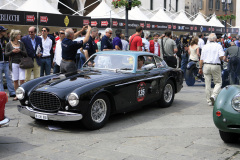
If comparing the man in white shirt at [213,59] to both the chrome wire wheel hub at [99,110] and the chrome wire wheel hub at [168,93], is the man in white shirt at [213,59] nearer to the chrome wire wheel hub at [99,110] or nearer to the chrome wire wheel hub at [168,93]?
the chrome wire wheel hub at [168,93]

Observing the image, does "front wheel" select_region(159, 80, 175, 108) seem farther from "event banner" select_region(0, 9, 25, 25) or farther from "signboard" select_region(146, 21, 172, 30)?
"signboard" select_region(146, 21, 172, 30)

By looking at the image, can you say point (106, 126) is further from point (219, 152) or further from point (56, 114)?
point (219, 152)

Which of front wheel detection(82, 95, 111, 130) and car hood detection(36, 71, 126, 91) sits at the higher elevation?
car hood detection(36, 71, 126, 91)

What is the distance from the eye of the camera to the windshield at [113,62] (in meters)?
7.47

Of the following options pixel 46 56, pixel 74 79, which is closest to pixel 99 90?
pixel 74 79

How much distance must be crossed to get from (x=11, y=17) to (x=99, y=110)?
34.8ft

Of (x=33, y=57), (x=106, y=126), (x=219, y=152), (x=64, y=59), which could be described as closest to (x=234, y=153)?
(x=219, y=152)

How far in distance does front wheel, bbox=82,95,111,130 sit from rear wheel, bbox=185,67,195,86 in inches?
274

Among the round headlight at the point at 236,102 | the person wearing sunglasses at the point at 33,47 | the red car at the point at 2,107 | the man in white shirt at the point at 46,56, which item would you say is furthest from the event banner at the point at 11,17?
the round headlight at the point at 236,102

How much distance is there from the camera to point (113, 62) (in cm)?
755

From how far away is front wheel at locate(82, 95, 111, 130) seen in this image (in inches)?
243

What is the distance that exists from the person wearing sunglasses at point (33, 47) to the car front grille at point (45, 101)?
123 inches

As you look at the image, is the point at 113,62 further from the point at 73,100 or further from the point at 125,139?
the point at 125,139

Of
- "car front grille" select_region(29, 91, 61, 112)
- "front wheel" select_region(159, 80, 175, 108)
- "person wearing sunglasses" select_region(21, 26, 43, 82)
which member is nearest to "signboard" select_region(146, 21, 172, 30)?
"person wearing sunglasses" select_region(21, 26, 43, 82)
